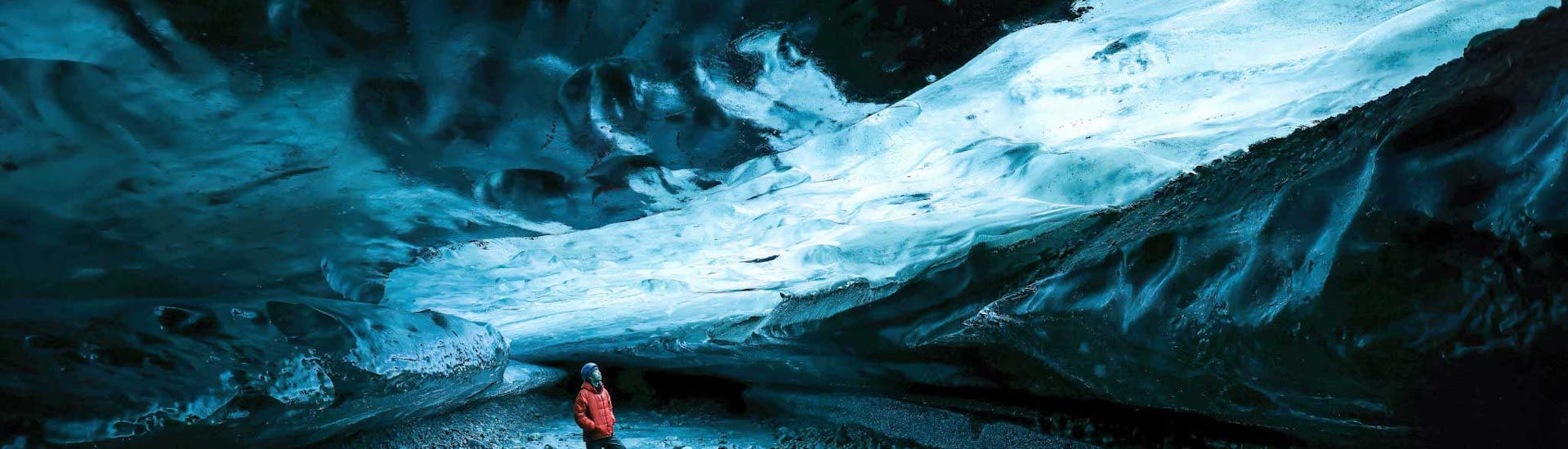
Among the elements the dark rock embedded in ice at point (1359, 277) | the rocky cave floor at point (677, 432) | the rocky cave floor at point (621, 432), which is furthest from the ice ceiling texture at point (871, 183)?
the rocky cave floor at point (621, 432)

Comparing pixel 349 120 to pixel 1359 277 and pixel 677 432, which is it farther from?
pixel 677 432

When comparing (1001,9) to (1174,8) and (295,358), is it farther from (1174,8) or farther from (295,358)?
(295,358)

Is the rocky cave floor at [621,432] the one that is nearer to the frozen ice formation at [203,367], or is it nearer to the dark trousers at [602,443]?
the frozen ice formation at [203,367]

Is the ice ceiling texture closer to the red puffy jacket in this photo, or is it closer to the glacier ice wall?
the glacier ice wall

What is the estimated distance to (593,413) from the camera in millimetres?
6633

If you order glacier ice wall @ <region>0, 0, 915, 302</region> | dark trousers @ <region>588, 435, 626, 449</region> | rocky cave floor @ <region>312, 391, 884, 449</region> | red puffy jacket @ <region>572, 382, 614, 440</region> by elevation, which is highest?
glacier ice wall @ <region>0, 0, 915, 302</region>

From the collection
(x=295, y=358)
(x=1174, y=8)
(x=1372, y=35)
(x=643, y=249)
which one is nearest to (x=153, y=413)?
(x=295, y=358)

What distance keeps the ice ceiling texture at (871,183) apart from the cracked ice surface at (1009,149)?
22mm

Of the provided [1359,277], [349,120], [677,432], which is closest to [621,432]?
[677,432]

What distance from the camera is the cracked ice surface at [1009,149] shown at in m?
3.78

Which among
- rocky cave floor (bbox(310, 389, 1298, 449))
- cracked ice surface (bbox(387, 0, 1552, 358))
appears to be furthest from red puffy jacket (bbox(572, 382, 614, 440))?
rocky cave floor (bbox(310, 389, 1298, 449))

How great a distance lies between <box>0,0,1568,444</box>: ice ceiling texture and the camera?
7.83 feet

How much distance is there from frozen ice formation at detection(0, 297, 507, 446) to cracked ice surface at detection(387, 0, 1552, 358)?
691mm

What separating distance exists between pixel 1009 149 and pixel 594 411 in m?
3.68
